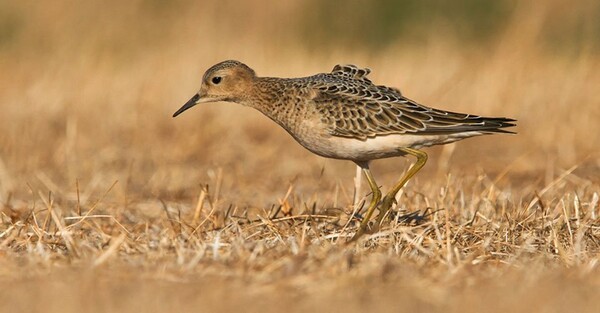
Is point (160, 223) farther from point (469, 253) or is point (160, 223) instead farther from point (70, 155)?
point (70, 155)

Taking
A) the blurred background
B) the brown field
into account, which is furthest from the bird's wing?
the blurred background

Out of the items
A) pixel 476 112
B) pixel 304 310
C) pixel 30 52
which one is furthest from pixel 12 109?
pixel 304 310

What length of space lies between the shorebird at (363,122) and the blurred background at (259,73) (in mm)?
857

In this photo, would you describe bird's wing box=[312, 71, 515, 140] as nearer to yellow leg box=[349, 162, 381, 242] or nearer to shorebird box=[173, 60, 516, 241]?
shorebird box=[173, 60, 516, 241]

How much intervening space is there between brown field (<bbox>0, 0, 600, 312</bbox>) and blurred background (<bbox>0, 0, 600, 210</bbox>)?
0.04 metres

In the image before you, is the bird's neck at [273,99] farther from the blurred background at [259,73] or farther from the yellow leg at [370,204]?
the blurred background at [259,73]

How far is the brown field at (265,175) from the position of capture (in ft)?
17.8

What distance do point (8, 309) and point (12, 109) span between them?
8.40 metres

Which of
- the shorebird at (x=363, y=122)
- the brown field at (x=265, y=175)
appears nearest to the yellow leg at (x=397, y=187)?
the shorebird at (x=363, y=122)

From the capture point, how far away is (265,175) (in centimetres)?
1130

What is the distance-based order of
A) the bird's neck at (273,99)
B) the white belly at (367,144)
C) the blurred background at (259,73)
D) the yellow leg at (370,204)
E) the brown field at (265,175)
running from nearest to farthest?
the brown field at (265,175), the yellow leg at (370,204), the white belly at (367,144), the bird's neck at (273,99), the blurred background at (259,73)

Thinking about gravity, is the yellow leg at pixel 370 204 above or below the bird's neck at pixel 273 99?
below

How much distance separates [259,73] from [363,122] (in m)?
7.77

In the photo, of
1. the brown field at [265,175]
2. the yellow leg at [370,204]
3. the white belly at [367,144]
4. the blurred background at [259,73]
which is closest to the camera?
the brown field at [265,175]
